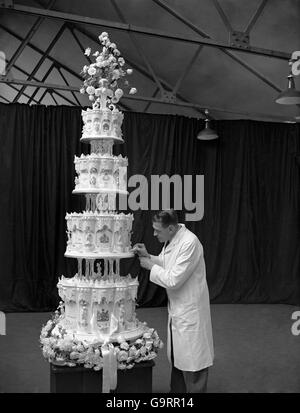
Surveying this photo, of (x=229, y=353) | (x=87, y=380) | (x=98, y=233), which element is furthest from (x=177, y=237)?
(x=229, y=353)

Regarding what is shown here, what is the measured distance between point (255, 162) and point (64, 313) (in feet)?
17.5

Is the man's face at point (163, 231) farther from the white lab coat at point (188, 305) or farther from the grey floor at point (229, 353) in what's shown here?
the grey floor at point (229, 353)

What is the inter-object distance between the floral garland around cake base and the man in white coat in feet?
0.76

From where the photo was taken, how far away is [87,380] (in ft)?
12.0

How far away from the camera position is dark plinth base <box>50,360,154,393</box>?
11.9 ft

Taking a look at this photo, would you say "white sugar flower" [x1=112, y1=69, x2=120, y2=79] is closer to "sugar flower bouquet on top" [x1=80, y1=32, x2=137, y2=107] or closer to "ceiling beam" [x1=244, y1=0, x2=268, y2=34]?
"sugar flower bouquet on top" [x1=80, y1=32, x2=137, y2=107]

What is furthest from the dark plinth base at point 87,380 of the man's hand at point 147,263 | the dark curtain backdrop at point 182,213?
the dark curtain backdrop at point 182,213

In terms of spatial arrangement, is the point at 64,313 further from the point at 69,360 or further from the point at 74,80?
the point at 74,80

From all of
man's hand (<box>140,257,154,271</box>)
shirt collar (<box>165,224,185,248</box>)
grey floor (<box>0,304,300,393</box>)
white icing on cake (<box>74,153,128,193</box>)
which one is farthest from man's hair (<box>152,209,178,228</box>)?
grey floor (<box>0,304,300,393</box>)

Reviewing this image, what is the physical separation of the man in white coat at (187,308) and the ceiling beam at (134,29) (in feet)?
9.91

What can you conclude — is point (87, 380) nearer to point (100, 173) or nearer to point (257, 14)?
point (100, 173)

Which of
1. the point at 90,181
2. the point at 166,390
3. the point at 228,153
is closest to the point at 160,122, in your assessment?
the point at 228,153

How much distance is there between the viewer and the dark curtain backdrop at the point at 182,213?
734cm

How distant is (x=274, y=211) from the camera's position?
27.9 ft
